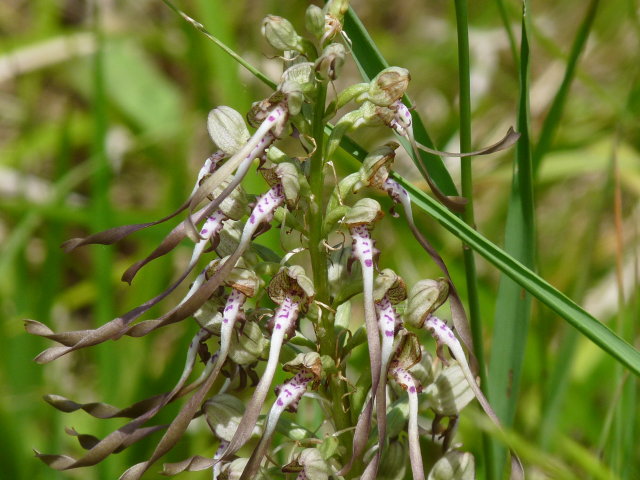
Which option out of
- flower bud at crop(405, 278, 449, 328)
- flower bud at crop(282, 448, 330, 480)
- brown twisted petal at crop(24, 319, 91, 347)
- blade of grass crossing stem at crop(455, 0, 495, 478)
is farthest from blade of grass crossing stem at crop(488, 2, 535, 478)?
brown twisted petal at crop(24, 319, 91, 347)

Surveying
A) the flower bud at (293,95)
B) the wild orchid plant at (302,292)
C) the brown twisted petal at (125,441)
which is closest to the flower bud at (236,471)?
the wild orchid plant at (302,292)

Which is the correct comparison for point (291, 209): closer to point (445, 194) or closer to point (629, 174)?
point (445, 194)

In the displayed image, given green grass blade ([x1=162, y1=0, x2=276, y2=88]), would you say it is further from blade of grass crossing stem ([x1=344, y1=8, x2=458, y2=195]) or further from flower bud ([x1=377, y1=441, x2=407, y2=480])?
flower bud ([x1=377, y1=441, x2=407, y2=480])

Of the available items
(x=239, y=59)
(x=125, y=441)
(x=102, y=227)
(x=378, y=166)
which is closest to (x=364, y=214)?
(x=378, y=166)

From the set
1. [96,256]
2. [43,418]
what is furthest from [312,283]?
[43,418]

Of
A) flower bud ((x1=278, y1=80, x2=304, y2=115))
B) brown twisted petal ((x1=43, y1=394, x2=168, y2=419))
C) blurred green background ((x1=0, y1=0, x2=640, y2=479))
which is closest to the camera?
flower bud ((x1=278, y1=80, x2=304, y2=115))

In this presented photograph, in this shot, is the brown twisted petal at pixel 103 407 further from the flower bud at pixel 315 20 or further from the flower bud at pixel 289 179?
the flower bud at pixel 315 20

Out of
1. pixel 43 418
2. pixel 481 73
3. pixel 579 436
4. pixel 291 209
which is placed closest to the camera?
pixel 291 209
